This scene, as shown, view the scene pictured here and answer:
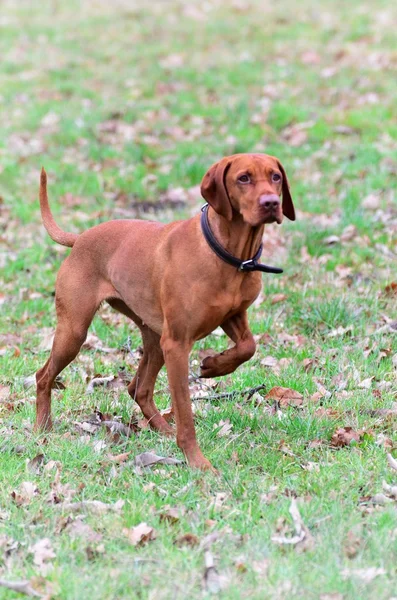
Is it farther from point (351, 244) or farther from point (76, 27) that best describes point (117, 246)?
point (76, 27)

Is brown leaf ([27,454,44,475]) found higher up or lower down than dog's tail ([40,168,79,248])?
lower down

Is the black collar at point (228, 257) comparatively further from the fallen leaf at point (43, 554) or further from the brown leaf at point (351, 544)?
the fallen leaf at point (43, 554)

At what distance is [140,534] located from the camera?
3.96m

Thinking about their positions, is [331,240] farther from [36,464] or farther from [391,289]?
[36,464]

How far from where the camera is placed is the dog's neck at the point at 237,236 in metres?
4.60

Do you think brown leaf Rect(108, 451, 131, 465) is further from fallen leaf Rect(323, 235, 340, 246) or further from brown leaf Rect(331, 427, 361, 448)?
fallen leaf Rect(323, 235, 340, 246)

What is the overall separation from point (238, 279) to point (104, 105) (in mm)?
8518

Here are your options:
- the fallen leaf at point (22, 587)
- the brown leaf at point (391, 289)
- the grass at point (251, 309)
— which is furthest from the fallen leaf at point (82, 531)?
the brown leaf at point (391, 289)

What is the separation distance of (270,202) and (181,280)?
69 cm

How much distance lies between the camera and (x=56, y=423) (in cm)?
552

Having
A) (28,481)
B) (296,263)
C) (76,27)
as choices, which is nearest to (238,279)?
(28,481)

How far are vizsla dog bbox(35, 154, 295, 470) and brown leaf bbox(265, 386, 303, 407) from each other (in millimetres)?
661

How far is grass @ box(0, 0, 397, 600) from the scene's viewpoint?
3838mm

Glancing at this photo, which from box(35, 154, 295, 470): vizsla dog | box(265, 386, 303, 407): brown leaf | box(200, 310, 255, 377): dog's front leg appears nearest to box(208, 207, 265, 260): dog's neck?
box(35, 154, 295, 470): vizsla dog
